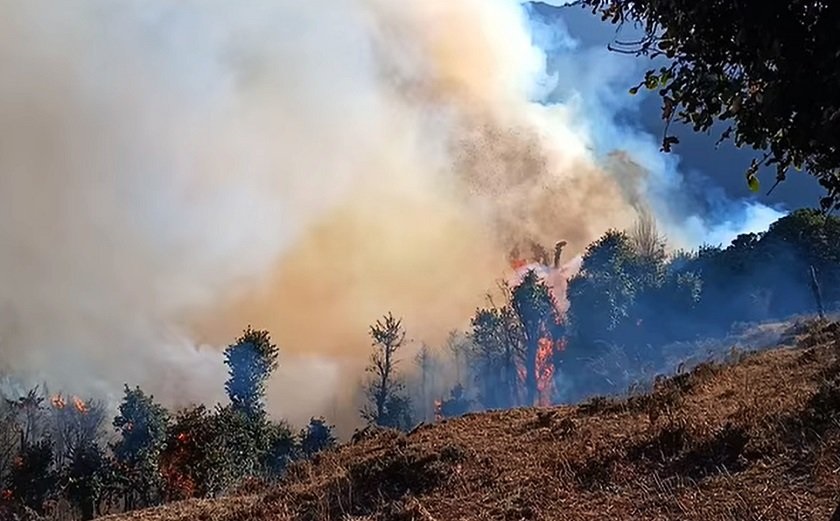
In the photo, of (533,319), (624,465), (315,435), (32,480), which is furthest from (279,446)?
(624,465)

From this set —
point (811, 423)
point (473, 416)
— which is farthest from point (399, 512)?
point (473, 416)

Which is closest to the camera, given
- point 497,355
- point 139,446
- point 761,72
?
point 761,72

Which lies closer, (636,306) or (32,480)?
(32,480)

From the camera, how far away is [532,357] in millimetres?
67875

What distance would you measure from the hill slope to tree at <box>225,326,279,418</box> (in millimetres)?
34059

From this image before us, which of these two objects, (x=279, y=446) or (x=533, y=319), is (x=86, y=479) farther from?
(x=533, y=319)

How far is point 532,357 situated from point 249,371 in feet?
100

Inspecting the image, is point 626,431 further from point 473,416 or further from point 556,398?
point 556,398

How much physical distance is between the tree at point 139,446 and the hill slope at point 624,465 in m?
36.1

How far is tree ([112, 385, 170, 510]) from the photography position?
4706cm

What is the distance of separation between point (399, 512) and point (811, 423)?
5695 millimetres

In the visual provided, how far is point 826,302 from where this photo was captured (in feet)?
184

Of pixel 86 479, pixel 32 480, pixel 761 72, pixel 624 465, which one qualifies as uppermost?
pixel 32 480

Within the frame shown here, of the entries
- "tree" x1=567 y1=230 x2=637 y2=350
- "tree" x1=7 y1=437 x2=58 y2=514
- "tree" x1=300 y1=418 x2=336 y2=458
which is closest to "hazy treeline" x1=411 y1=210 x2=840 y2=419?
"tree" x1=567 y1=230 x2=637 y2=350
